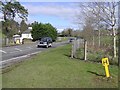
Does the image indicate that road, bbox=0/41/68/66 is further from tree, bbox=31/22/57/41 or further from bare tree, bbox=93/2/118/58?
tree, bbox=31/22/57/41

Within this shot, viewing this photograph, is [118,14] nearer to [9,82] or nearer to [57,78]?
Result: [57,78]

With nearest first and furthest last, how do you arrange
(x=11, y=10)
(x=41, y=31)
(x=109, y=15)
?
(x=109, y=15), (x=11, y=10), (x=41, y=31)

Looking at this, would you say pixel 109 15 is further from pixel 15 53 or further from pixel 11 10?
pixel 11 10

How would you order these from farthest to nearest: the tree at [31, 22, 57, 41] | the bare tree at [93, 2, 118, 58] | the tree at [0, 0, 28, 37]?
the tree at [31, 22, 57, 41] → the tree at [0, 0, 28, 37] → the bare tree at [93, 2, 118, 58]

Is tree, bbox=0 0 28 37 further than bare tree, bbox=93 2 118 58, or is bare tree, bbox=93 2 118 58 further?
tree, bbox=0 0 28 37

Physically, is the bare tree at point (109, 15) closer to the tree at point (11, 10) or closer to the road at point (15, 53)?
the road at point (15, 53)

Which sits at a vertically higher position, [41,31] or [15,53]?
[41,31]

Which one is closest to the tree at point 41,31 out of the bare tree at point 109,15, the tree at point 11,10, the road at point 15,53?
the tree at point 11,10

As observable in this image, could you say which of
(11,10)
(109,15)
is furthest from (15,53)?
(11,10)

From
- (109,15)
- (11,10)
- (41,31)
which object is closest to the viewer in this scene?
(109,15)

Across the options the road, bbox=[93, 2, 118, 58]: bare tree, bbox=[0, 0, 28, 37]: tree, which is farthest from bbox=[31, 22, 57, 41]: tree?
bbox=[93, 2, 118, 58]: bare tree

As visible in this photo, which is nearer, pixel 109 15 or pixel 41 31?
pixel 109 15

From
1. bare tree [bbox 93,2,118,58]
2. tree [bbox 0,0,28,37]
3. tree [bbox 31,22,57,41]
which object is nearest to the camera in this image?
bare tree [bbox 93,2,118,58]

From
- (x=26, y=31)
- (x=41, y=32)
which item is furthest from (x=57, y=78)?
(x=26, y=31)
